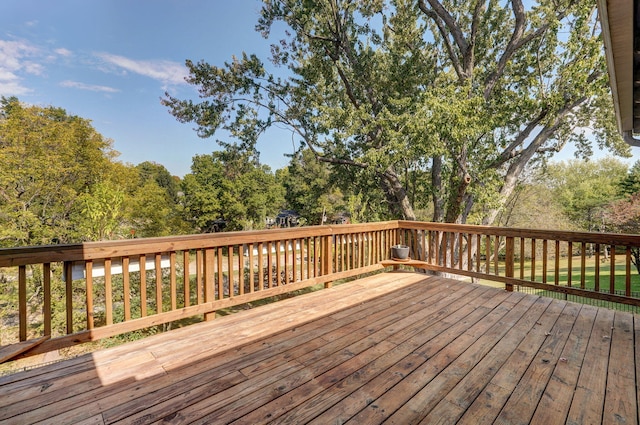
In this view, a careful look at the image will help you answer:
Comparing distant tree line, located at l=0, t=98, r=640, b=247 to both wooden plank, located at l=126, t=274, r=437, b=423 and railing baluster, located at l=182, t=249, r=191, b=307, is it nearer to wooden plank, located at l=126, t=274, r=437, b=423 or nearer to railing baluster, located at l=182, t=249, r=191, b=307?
railing baluster, located at l=182, t=249, r=191, b=307

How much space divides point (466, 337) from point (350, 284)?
70.1 inches

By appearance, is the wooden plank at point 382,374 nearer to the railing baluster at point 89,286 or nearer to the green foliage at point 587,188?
the railing baluster at point 89,286

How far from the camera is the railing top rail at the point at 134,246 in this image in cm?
192

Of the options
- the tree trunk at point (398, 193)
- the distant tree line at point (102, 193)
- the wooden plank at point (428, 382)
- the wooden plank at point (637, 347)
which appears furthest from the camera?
the distant tree line at point (102, 193)

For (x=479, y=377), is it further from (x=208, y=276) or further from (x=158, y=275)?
(x=158, y=275)

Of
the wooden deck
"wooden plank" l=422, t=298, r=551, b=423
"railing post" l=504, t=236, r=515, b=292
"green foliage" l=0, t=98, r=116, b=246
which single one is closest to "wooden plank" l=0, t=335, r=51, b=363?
the wooden deck

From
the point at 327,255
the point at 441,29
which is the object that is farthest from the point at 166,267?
the point at 441,29

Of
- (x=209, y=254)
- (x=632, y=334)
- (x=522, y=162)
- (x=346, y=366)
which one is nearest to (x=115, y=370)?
(x=209, y=254)

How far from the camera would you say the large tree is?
655cm

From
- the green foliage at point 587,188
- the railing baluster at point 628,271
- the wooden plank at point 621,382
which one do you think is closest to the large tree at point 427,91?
the railing baluster at point 628,271

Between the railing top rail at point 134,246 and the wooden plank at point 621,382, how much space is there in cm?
273

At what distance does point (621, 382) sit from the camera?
1.80 m

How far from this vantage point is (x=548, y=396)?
1656 mm

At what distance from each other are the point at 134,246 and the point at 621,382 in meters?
3.52
